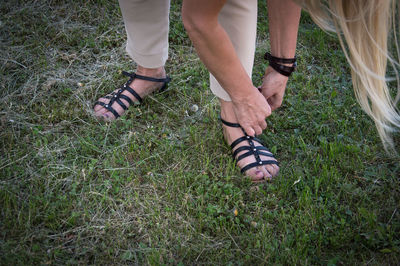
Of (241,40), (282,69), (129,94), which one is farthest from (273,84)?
(129,94)

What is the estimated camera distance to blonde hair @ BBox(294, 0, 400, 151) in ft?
4.41

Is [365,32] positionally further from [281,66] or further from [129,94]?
[129,94]

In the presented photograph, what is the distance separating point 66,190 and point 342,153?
1419mm

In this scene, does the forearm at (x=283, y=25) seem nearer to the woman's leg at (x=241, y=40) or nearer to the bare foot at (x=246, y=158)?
the woman's leg at (x=241, y=40)

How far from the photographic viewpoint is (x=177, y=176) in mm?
1952

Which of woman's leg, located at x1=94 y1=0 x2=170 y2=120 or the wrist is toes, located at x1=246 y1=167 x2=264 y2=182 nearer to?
the wrist

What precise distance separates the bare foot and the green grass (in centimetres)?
5

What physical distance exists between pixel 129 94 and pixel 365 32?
1395mm

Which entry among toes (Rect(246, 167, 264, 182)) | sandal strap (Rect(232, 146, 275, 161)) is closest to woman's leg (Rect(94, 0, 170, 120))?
sandal strap (Rect(232, 146, 275, 161))

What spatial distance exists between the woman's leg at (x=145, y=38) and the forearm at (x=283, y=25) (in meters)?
0.62

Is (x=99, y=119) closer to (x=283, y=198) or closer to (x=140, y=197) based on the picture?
(x=140, y=197)

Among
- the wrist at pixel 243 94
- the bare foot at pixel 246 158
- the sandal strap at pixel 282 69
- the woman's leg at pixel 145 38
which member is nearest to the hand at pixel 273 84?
the sandal strap at pixel 282 69

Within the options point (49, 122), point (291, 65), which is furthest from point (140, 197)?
point (291, 65)

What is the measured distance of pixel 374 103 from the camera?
1551 millimetres
